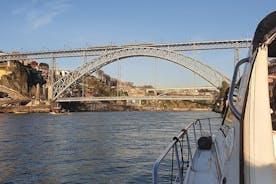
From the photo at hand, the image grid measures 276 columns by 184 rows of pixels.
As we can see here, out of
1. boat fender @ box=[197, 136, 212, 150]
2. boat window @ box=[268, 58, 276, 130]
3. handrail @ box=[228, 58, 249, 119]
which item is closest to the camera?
handrail @ box=[228, 58, 249, 119]

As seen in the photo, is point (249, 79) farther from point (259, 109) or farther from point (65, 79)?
point (65, 79)

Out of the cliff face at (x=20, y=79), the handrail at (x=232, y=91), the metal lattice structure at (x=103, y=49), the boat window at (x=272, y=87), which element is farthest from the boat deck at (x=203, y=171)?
the cliff face at (x=20, y=79)

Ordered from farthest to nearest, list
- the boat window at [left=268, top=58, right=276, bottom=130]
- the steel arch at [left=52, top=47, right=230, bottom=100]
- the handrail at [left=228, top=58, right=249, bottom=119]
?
the steel arch at [left=52, top=47, right=230, bottom=100]
the boat window at [left=268, top=58, right=276, bottom=130]
the handrail at [left=228, top=58, right=249, bottom=119]

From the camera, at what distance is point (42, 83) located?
105 meters

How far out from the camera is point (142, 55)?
71.6m

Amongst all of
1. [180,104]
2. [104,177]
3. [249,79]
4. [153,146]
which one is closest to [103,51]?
[180,104]

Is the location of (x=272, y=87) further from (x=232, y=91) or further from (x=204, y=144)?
(x=204, y=144)

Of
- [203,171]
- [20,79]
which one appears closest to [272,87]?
[203,171]

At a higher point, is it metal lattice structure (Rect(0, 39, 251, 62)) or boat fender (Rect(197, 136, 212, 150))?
metal lattice structure (Rect(0, 39, 251, 62))

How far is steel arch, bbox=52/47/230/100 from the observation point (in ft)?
212

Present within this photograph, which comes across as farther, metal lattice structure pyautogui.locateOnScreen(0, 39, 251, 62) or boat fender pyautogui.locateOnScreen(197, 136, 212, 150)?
metal lattice structure pyautogui.locateOnScreen(0, 39, 251, 62)

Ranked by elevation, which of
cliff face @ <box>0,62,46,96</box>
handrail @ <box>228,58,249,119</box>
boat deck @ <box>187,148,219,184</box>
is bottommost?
boat deck @ <box>187,148,219,184</box>

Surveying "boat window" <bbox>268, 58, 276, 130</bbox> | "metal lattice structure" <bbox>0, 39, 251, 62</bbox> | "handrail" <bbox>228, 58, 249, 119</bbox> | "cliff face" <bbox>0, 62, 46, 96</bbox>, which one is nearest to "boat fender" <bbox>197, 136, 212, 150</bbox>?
"boat window" <bbox>268, 58, 276, 130</bbox>

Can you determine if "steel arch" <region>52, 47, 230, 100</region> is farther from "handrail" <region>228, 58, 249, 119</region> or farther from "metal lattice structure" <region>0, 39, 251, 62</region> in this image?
"handrail" <region>228, 58, 249, 119</region>
